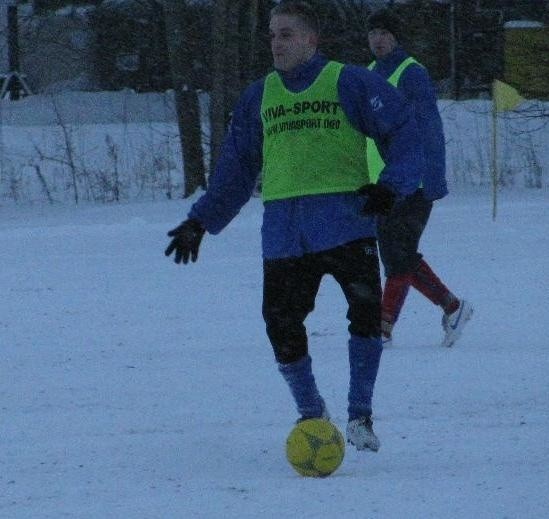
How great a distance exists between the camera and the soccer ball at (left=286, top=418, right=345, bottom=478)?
4.93m

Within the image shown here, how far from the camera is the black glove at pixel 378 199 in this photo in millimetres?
5004

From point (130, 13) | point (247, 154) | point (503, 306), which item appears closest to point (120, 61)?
point (130, 13)

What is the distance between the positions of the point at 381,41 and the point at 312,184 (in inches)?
86.4

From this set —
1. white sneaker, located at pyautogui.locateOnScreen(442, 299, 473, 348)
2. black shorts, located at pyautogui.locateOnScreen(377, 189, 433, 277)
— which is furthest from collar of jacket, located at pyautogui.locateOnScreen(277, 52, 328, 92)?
white sneaker, located at pyautogui.locateOnScreen(442, 299, 473, 348)

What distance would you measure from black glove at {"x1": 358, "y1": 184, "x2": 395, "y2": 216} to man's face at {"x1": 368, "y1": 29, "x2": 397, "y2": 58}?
224cm

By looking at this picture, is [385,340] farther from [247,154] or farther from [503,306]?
[247,154]

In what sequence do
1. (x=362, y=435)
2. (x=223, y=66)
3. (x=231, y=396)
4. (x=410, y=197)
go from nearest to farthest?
(x=362, y=435), (x=231, y=396), (x=410, y=197), (x=223, y=66)

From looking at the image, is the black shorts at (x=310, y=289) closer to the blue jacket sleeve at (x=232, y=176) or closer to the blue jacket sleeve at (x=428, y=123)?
the blue jacket sleeve at (x=232, y=176)

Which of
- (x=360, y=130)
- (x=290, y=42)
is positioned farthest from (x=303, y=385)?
(x=290, y=42)

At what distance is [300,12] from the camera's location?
17.0 ft

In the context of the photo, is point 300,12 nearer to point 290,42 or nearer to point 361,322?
point 290,42

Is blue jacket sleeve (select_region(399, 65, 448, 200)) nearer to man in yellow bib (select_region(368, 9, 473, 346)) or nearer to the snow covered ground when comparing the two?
man in yellow bib (select_region(368, 9, 473, 346))

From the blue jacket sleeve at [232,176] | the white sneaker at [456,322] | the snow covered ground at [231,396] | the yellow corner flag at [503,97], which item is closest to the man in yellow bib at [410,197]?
the white sneaker at [456,322]

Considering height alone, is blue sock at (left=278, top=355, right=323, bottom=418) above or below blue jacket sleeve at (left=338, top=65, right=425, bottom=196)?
below
